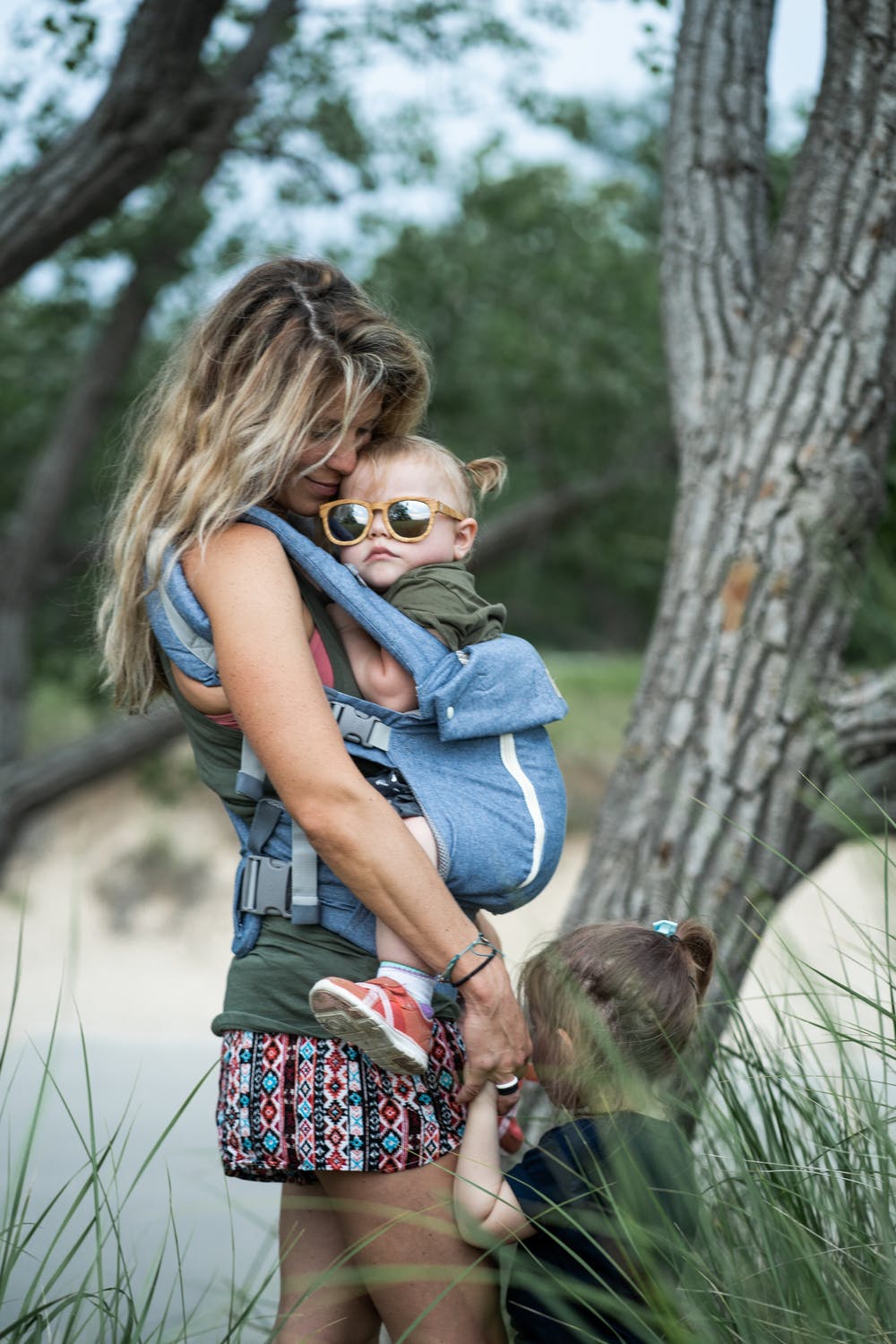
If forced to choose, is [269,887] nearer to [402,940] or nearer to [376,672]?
[402,940]

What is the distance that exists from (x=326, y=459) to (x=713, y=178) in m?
1.96

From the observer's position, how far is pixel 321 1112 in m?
1.48

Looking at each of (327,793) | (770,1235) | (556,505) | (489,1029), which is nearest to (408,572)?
(327,793)

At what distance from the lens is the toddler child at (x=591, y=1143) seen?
1.43m

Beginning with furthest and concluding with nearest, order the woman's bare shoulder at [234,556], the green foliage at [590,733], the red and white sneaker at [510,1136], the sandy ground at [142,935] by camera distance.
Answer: the green foliage at [590,733], the sandy ground at [142,935], the red and white sneaker at [510,1136], the woman's bare shoulder at [234,556]

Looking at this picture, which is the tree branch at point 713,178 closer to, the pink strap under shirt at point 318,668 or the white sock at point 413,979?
the pink strap under shirt at point 318,668

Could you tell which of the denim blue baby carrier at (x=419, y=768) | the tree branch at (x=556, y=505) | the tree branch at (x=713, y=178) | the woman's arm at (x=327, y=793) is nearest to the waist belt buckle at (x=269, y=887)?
the denim blue baby carrier at (x=419, y=768)

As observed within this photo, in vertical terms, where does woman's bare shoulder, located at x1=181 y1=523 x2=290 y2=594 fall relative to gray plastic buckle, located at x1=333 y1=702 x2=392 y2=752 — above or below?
above

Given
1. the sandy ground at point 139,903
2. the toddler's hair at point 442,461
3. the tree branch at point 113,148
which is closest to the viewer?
the toddler's hair at point 442,461

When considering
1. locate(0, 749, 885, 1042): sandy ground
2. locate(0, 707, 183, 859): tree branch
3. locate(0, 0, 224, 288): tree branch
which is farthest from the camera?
locate(0, 749, 885, 1042): sandy ground

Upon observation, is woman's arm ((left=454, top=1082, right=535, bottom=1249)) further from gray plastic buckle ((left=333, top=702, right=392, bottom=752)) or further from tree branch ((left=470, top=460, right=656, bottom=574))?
tree branch ((left=470, top=460, right=656, bottom=574))

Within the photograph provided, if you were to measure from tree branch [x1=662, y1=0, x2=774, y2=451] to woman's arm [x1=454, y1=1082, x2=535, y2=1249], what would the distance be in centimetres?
201

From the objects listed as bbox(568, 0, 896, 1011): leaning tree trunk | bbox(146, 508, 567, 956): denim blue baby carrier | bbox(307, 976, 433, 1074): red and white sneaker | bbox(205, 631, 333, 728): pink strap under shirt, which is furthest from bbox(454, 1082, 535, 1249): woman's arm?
bbox(568, 0, 896, 1011): leaning tree trunk

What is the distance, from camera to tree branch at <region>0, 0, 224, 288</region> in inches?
184
